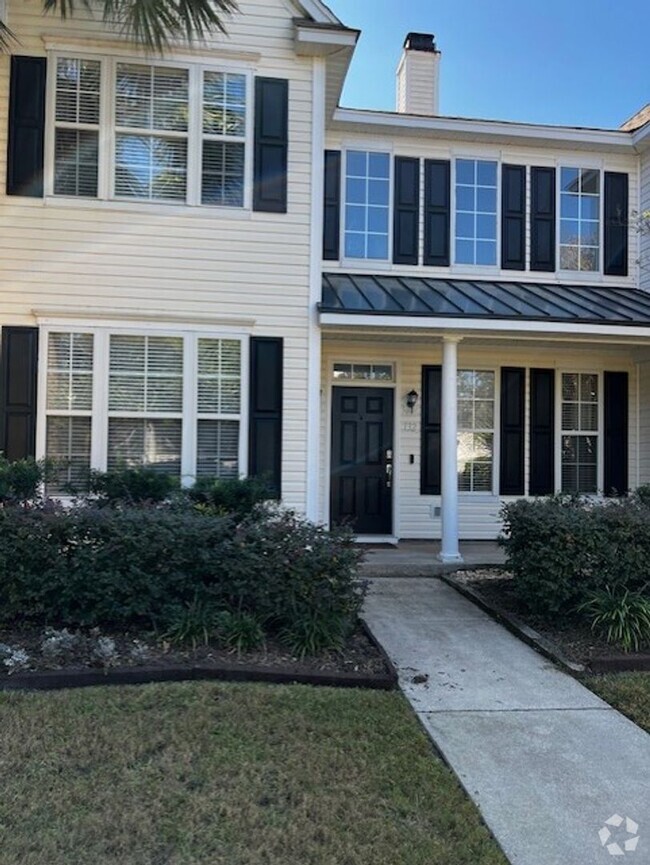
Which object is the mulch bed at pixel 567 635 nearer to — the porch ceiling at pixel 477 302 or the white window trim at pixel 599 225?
the porch ceiling at pixel 477 302

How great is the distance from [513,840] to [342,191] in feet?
27.6

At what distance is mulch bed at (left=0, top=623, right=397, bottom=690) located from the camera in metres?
4.35

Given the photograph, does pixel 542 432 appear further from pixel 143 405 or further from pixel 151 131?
pixel 151 131

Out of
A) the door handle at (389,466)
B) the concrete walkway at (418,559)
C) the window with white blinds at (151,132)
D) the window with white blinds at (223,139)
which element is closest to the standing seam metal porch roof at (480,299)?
the window with white blinds at (223,139)

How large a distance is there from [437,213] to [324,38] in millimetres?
3009

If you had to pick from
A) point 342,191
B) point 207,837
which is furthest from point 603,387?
point 207,837

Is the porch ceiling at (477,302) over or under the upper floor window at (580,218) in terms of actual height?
under

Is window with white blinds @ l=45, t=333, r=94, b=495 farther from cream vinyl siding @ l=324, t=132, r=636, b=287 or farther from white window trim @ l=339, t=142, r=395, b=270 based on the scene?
white window trim @ l=339, t=142, r=395, b=270

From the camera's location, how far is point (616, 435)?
10.3m

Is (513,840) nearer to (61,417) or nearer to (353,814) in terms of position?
(353,814)

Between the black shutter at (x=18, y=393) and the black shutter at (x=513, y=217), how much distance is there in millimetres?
6449

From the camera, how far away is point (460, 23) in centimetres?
1257

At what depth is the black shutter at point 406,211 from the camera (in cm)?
976

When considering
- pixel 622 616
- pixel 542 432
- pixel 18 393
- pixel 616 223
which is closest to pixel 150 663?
pixel 622 616
